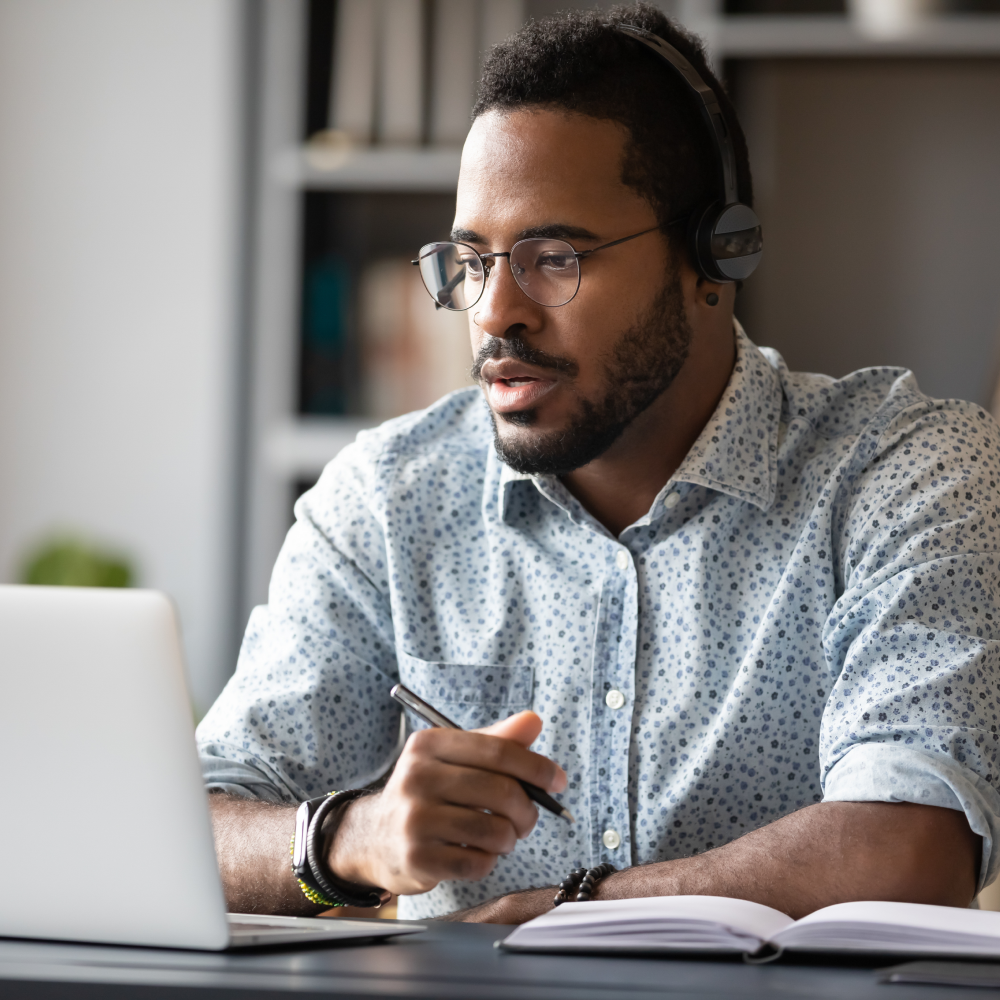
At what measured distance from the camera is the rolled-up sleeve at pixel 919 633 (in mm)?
975

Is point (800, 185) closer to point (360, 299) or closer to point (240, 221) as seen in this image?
point (360, 299)

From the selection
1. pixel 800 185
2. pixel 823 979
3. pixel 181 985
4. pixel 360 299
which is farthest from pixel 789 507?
pixel 360 299

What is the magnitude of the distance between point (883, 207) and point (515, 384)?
1.38 metres

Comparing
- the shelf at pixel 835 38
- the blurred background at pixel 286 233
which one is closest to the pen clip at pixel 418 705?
the blurred background at pixel 286 233

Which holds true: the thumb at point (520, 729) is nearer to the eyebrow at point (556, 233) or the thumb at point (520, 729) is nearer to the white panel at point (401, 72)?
the eyebrow at point (556, 233)

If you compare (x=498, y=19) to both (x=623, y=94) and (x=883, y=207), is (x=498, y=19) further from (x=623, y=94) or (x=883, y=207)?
(x=623, y=94)

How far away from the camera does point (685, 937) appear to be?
0.68 metres

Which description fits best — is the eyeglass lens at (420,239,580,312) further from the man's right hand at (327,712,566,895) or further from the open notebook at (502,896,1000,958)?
the open notebook at (502,896,1000,958)

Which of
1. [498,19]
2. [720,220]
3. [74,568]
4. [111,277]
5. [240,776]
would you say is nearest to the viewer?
[240,776]

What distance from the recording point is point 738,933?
2.22 ft

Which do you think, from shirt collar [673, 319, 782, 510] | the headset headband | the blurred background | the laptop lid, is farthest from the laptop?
the blurred background

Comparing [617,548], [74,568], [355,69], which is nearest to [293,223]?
[355,69]

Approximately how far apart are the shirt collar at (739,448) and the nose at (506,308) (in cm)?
16

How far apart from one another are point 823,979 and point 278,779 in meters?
0.68
